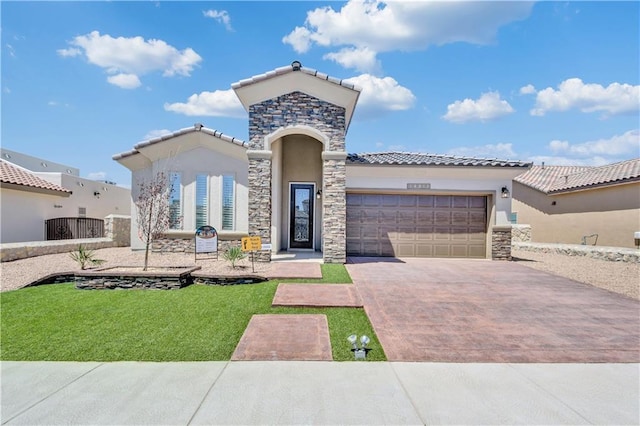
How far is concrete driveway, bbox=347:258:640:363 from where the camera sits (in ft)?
15.0

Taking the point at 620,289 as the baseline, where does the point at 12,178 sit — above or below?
above

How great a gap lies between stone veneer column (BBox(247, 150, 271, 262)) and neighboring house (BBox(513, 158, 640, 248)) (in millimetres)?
16380

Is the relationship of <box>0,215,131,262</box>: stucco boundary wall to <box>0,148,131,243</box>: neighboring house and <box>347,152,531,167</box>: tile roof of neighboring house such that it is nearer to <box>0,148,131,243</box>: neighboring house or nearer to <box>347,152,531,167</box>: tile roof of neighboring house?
<box>0,148,131,243</box>: neighboring house

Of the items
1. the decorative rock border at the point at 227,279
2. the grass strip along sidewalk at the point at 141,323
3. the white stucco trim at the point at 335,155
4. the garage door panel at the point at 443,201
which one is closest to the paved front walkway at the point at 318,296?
the grass strip along sidewalk at the point at 141,323

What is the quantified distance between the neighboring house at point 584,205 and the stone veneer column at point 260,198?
53.7 ft

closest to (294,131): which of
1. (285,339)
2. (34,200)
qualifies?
(285,339)

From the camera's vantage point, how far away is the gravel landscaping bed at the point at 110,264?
8.69 meters

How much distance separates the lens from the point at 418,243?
507 inches

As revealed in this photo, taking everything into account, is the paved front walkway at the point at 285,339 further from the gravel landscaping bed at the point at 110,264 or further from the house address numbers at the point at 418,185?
the house address numbers at the point at 418,185

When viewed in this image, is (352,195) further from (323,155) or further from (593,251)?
(593,251)

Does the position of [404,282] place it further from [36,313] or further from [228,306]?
[36,313]

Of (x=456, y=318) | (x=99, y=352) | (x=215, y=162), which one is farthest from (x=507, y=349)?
(x=215, y=162)

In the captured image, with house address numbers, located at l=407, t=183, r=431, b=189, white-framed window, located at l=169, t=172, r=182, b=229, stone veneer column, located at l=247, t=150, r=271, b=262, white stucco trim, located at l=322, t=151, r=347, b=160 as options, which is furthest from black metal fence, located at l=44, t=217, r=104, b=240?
house address numbers, located at l=407, t=183, r=431, b=189

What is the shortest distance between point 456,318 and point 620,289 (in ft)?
19.6
